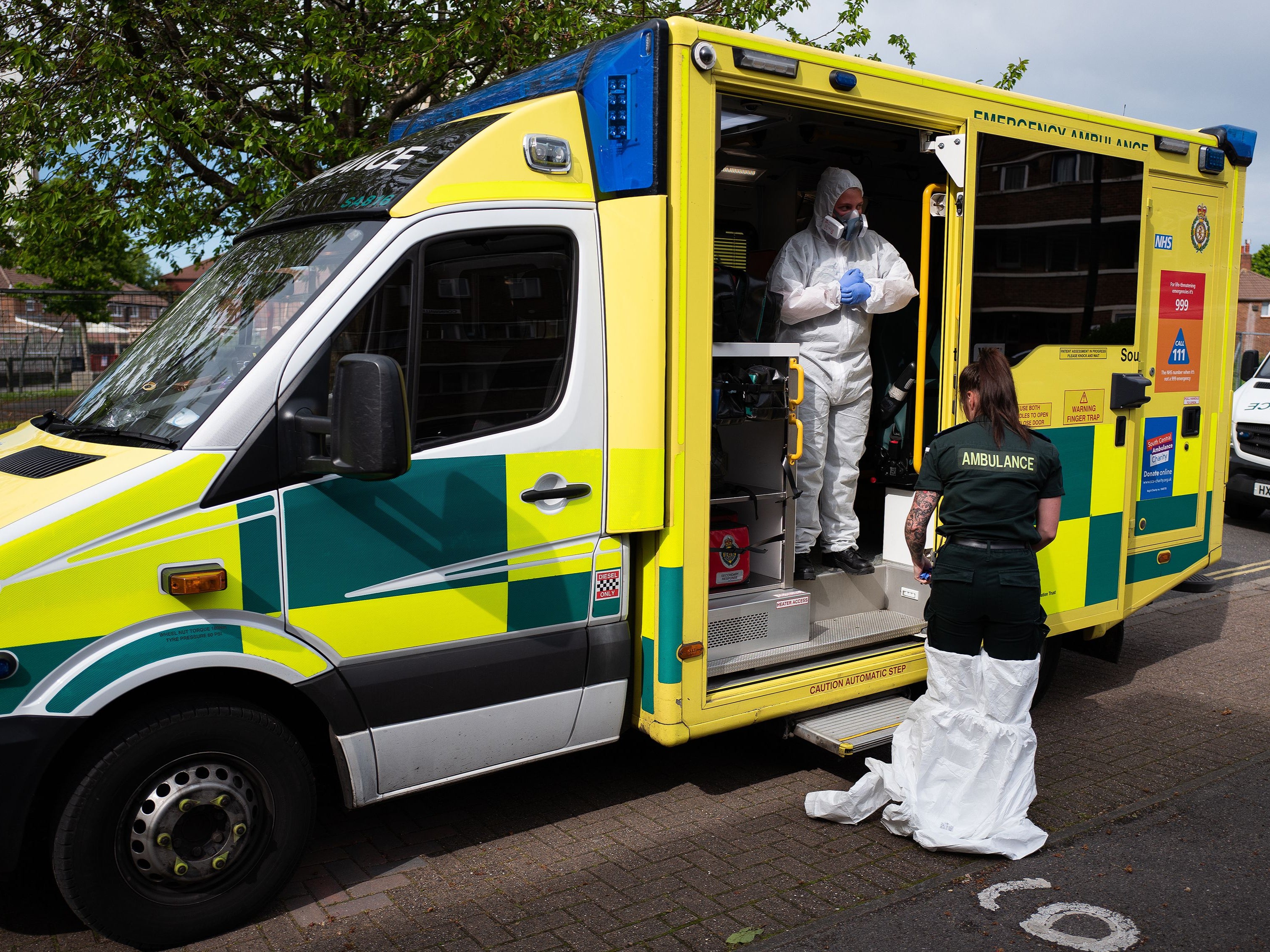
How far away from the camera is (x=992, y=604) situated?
4.00 metres

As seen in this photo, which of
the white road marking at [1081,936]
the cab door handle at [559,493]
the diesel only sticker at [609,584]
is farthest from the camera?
the diesel only sticker at [609,584]

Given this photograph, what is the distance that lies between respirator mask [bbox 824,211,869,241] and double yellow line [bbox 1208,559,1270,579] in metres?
5.81

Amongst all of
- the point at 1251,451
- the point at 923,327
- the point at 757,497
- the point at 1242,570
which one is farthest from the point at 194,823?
the point at 1251,451

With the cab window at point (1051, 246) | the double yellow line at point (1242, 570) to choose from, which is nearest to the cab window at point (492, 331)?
the cab window at point (1051, 246)

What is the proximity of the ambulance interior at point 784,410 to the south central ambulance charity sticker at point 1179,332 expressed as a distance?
3.90 feet

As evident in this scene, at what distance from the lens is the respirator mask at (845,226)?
5230 mm

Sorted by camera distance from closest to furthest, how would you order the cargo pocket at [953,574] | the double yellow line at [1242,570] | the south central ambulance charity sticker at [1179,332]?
1. the cargo pocket at [953,574]
2. the south central ambulance charity sticker at [1179,332]
3. the double yellow line at [1242,570]

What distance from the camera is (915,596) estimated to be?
17.3ft

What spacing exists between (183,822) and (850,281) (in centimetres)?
355

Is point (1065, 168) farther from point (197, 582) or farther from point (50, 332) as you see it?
point (50, 332)

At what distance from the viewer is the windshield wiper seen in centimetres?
322

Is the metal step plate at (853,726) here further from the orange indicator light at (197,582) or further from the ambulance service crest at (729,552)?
the orange indicator light at (197,582)

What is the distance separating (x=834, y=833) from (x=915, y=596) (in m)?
1.50

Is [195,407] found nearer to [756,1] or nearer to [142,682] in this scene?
[142,682]
